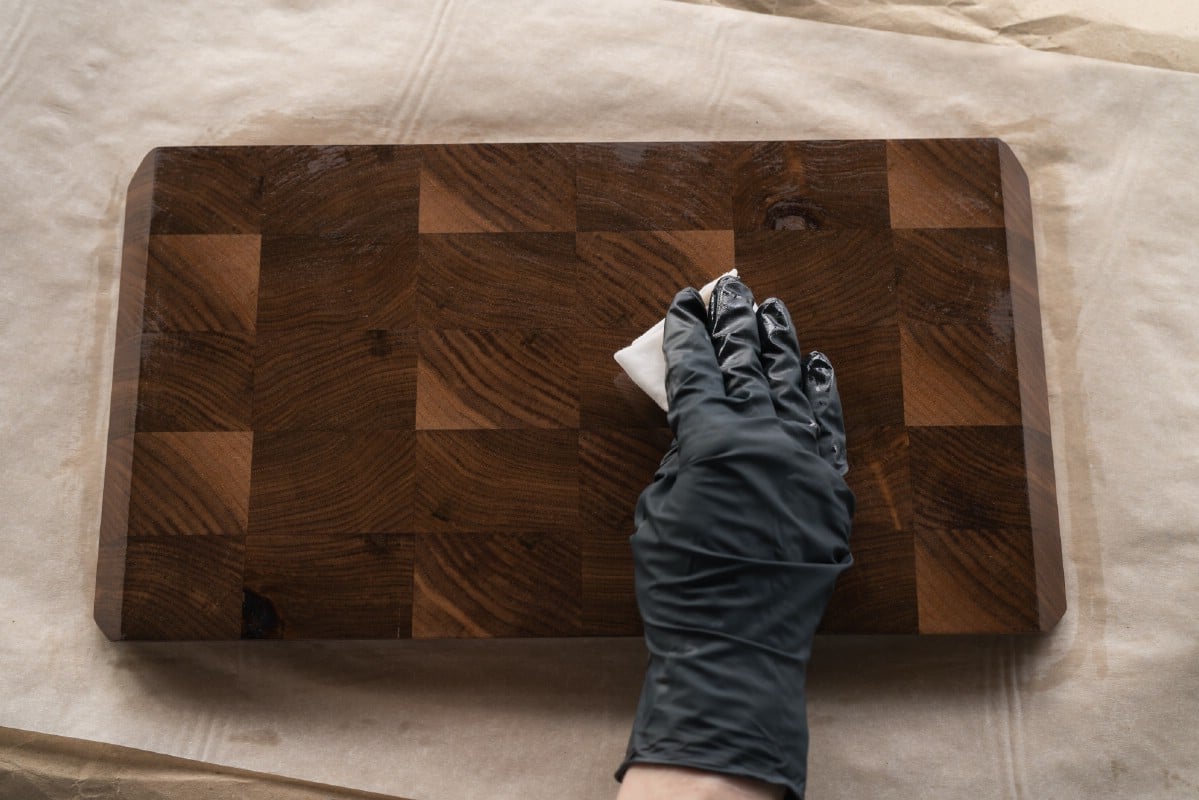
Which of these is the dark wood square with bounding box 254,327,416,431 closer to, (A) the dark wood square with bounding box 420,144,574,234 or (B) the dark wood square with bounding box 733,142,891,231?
(A) the dark wood square with bounding box 420,144,574,234

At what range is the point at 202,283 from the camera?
91 cm

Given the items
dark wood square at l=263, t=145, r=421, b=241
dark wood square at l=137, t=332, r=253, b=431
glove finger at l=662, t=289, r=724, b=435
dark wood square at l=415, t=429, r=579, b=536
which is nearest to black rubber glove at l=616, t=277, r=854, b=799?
glove finger at l=662, t=289, r=724, b=435

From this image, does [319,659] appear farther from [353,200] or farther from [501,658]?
[353,200]

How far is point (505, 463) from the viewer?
881mm

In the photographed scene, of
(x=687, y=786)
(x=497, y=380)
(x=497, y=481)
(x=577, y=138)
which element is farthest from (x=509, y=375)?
(x=687, y=786)

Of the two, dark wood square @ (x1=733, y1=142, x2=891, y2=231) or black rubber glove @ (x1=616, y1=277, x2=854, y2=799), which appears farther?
dark wood square @ (x1=733, y1=142, x2=891, y2=231)

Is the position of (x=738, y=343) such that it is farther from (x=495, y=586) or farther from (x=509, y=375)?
(x=495, y=586)

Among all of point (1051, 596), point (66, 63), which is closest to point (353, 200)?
point (66, 63)

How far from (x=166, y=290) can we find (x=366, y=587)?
1.31 ft

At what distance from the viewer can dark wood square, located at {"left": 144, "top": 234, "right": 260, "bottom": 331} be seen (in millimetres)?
907

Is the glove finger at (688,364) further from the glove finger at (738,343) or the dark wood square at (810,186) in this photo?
the dark wood square at (810,186)

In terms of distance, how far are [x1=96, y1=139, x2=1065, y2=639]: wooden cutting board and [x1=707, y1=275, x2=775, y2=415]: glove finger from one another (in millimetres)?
58

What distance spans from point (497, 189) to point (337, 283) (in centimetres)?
21

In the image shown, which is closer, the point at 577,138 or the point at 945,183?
the point at 945,183
